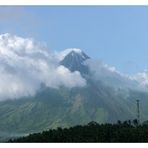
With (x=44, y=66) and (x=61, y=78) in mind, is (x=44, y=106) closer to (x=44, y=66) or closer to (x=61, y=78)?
(x=61, y=78)

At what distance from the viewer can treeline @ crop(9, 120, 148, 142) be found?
12.2 metres

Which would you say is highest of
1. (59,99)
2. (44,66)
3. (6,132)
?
(44,66)

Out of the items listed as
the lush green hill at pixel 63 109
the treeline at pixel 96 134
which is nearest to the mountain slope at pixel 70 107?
the lush green hill at pixel 63 109

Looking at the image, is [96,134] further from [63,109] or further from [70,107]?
[70,107]

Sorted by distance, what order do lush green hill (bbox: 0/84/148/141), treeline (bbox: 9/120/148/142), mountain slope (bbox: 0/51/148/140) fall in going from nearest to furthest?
treeline (bbox: 9/120/148/142)
mountain slope (bbox: 0/51/148/140)
lush green hill (bbox: 0/84/148/141)

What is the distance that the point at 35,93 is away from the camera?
51.4 m

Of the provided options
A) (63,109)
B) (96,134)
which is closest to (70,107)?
(63,109)

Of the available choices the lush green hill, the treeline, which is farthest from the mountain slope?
the treeline

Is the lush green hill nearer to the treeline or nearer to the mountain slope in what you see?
the mountain slope

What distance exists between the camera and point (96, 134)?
12.9 m

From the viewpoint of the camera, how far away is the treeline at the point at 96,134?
40.0 ft

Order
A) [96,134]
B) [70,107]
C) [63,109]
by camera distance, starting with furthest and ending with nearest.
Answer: [70,107], [63,109], [96,134]
